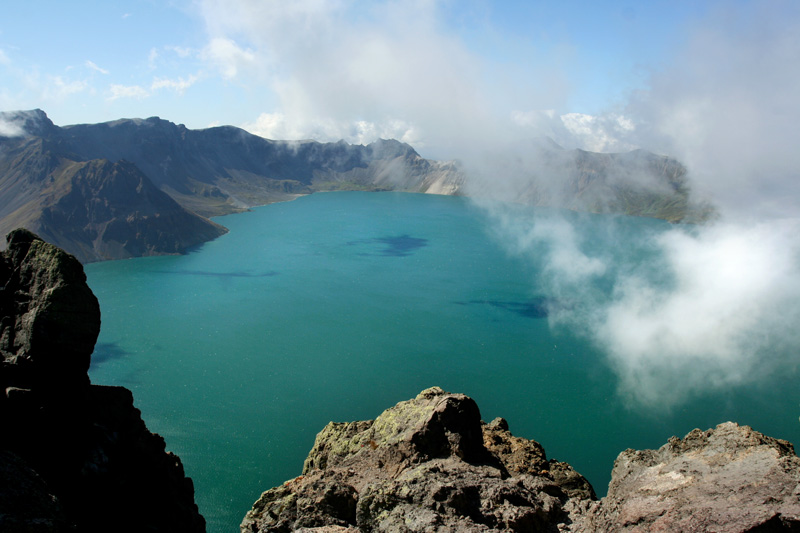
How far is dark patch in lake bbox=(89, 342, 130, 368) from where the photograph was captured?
65.6 m

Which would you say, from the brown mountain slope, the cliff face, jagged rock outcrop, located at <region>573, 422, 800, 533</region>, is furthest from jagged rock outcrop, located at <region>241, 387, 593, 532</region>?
the brown mountain slope

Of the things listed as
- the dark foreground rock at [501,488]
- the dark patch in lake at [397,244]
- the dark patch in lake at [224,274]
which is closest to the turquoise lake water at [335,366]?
the dark patch in lake at [224,274]

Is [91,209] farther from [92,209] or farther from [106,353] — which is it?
[106,353]

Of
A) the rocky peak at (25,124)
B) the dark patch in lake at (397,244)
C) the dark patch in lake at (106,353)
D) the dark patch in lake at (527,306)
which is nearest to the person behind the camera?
Result: the dark patch in lake at (106,353)

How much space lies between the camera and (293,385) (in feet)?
187

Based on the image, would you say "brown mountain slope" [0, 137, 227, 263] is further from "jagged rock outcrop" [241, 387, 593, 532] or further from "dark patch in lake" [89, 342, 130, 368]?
"jagged rock outcrop" [241, 387, 593, 532]

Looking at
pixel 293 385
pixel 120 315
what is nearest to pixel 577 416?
pixel 293 385

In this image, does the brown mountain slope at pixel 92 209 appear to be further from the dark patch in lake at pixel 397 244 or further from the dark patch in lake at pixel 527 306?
the dark patch in lake at pixel 527 306

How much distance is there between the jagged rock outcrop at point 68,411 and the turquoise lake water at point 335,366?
2123 cm

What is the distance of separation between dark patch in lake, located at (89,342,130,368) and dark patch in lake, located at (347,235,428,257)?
251ft

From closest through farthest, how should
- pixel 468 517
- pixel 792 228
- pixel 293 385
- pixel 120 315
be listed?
pixel 468 517 → pixel 293 385 → pixel 120 315 → pixel 792 228

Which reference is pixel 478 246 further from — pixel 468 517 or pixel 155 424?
pixel 468 517

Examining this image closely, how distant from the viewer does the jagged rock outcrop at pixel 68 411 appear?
14.8m

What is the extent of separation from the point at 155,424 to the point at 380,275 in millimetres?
67089
